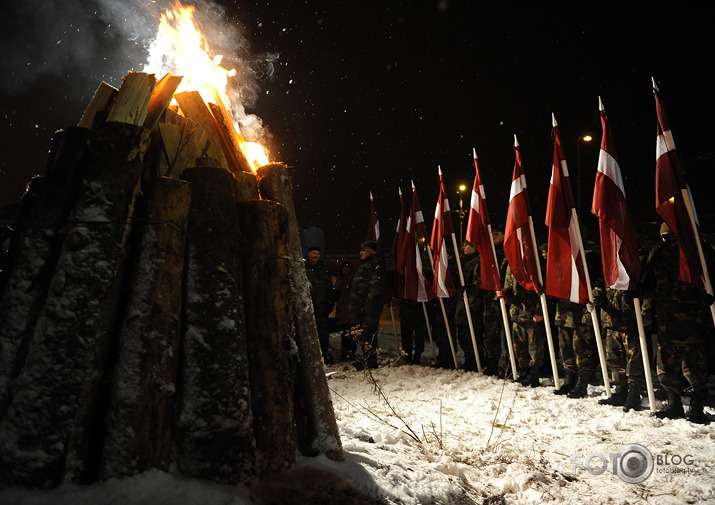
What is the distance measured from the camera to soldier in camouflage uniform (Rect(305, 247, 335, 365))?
8727 millimetres

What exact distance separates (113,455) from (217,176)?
1565 mm

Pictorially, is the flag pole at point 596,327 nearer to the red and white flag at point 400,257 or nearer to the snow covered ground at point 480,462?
the snow covered ground at point 480,462

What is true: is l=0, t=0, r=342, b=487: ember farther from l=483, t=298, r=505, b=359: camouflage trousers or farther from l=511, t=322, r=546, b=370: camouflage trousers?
l=483, t=298, r=505, b=359: camouflage trousers

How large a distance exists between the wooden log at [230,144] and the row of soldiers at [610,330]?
470cm

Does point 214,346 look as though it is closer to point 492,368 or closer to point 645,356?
point 645,356

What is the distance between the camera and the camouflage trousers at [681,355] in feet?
15.0

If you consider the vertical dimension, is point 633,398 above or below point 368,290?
below

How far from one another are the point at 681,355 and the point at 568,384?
1.59 metres

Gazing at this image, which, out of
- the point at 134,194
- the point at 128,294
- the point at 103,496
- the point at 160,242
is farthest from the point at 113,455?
the point at 134,194

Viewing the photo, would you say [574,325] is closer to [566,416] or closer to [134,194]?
[566,416]

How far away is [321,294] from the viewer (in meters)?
8.82

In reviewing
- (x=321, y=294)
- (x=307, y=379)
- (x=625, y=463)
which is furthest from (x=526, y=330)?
(x=307, y=379)

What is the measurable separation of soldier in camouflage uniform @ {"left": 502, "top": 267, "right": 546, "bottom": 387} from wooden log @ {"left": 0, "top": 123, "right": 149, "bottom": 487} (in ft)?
19.4

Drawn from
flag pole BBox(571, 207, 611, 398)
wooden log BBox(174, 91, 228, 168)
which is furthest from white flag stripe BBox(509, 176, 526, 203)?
wooden log BBox(174, 91, 228, 168)
